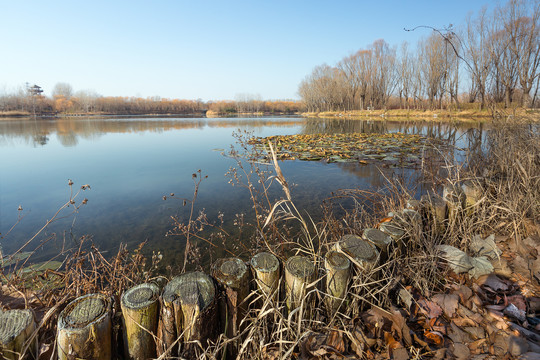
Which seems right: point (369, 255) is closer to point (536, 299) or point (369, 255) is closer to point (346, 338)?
point (346, 338)

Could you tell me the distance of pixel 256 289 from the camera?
156 cm

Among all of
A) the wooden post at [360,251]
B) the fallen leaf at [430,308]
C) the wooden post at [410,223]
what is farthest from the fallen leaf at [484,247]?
the wooden post at [360,251]

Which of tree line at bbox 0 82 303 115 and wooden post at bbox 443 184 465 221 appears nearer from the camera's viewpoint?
wooden post at bbox 443 184 465 221

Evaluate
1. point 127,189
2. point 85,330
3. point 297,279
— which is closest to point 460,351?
point 297,279

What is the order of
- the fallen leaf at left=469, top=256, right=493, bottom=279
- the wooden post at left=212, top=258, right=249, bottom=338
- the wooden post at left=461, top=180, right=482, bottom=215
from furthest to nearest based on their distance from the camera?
the wooden post at left=461, top=180, right=482, bottom=215
the fallen leaf at left=469, top=256, right=493, bottom=279
the wooden post at left=212, top=258, right=249, bottom=338

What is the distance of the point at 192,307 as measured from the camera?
1257mm

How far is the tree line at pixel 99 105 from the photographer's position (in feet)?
179

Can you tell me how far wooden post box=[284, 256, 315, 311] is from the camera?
4.78 ft

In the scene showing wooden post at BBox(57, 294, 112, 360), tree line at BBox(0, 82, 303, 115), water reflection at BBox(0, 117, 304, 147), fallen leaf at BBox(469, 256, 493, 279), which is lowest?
fallen leaf at BBox(469, 256, 493, 279)

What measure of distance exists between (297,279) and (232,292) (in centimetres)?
37

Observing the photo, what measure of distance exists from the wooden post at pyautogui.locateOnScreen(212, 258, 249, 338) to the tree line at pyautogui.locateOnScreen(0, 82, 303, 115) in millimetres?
66518

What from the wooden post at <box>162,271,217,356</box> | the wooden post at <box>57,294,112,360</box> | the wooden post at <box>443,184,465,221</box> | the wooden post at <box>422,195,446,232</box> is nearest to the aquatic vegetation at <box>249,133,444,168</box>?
the wooden post at <box>443,184,465,221</box>

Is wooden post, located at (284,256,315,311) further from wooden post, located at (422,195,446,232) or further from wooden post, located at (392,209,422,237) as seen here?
wooden post, located at (422,195,446,232)

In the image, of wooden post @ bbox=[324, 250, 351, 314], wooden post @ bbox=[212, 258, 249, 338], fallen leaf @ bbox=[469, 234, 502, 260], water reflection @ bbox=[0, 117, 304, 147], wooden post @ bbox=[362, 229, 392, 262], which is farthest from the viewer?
water reflection @ bbox=[0, 117, 304, 147]
